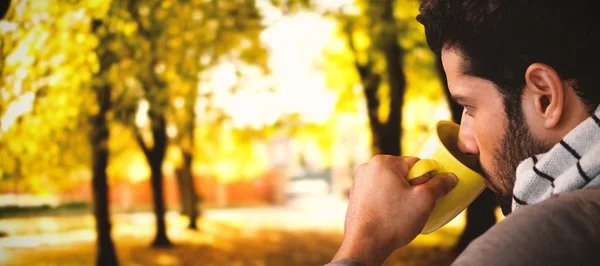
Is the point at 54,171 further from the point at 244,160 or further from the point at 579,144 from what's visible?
the point at 244,160

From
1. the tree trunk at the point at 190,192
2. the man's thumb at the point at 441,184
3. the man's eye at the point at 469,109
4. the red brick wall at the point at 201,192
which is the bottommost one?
the red brick wall at the point at 201,192

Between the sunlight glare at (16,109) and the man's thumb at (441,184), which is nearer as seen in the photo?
the man's thumb at (441,184)

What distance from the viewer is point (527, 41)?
24.4 inches

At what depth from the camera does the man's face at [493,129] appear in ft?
2.15

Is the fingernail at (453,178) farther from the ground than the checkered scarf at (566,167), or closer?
closer

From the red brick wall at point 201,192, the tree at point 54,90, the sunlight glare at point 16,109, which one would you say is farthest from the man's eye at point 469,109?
the red brick wall at point 201,192

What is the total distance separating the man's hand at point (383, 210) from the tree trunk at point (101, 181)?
20.4 feet

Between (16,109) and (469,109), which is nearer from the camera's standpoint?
(469,109)

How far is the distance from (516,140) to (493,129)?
35 mm

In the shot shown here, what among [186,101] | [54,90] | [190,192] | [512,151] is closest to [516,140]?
[512,151]

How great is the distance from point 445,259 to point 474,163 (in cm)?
713

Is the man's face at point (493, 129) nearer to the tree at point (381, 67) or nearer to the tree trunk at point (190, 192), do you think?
the tree at point (381, 67)

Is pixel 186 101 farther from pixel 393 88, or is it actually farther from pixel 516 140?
pixel 516 140

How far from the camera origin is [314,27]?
8867 millimetres
